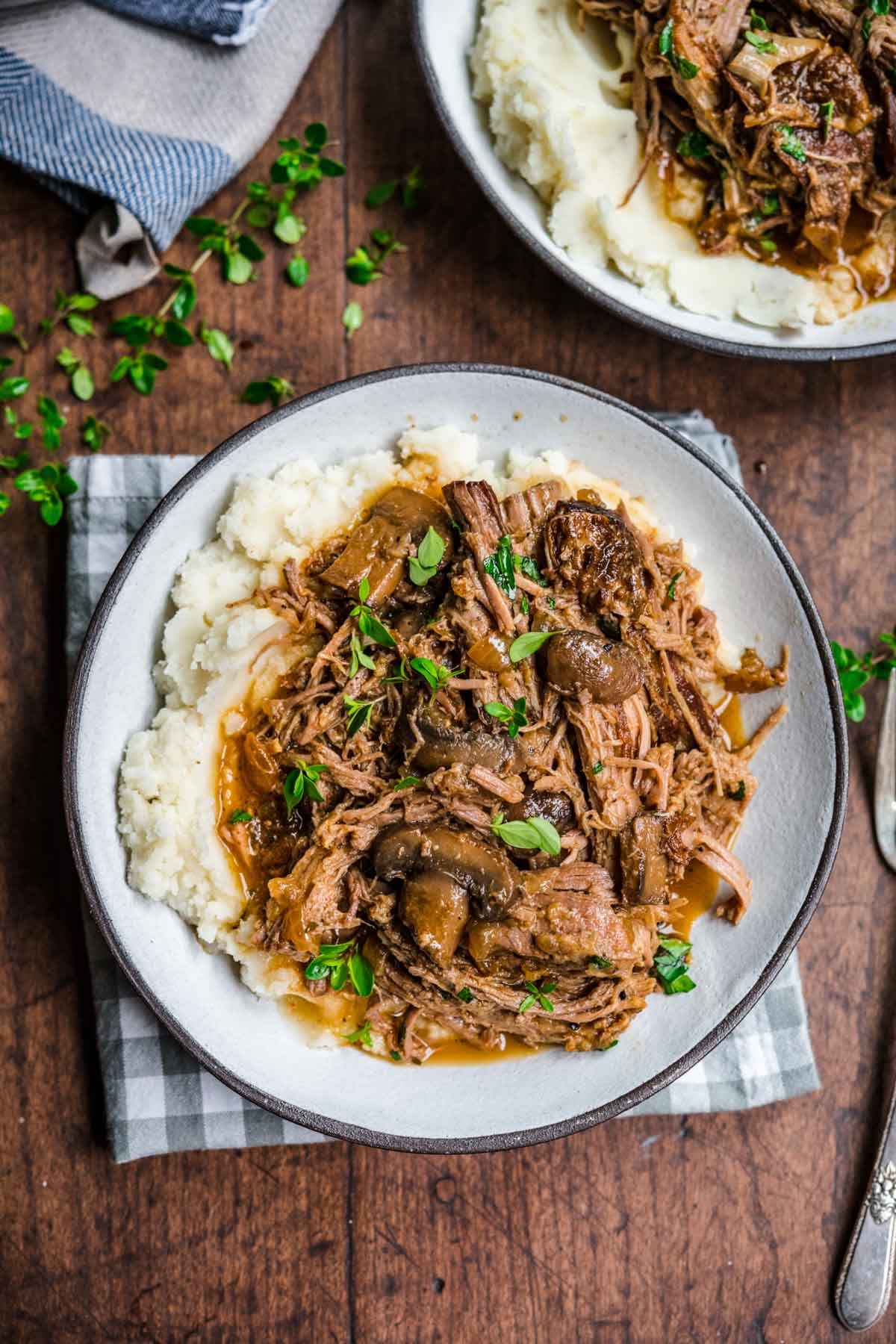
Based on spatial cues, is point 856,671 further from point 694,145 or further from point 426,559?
point 694,145

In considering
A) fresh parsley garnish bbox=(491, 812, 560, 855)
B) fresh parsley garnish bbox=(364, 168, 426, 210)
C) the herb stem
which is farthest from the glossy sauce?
the herb stem

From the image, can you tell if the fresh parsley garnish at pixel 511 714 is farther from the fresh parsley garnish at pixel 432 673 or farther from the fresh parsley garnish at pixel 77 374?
the fresh parsley garnish at pixel 77 374

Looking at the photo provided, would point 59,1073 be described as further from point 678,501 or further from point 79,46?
point 79,46

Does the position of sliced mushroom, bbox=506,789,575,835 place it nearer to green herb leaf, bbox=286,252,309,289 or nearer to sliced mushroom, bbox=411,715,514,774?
sliced mushroom, bbox=411,715,514,774

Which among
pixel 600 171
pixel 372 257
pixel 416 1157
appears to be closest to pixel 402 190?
pixel 372 257

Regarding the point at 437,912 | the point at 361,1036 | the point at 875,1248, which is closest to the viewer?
the point at 437,912

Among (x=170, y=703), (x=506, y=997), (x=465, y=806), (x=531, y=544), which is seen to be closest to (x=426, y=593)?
(x=531, y=544)
